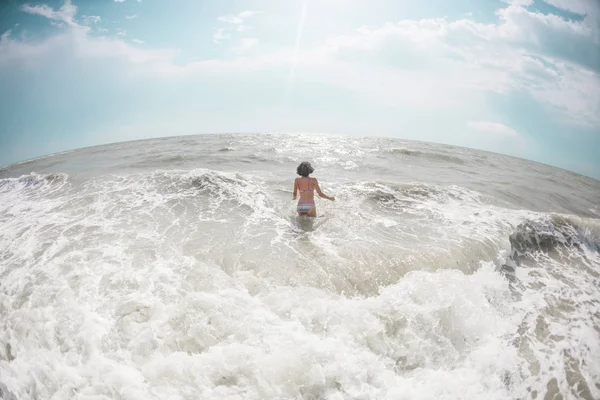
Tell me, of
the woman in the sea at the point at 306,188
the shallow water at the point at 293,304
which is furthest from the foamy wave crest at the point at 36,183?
the woman in the sea at the point at 306,188

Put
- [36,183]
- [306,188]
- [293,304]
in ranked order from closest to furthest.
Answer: [293,304], [306,188], [36,183]

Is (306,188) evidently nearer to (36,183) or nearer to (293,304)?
(293,304)

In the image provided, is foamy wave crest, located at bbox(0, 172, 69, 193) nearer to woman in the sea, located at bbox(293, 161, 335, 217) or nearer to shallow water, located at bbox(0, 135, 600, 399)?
shallow water, located at bbox(0, 135, 600, 399)

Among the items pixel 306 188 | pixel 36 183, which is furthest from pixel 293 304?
pixel 36 183

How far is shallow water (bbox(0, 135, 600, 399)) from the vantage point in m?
3.04

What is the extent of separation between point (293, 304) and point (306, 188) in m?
3.46

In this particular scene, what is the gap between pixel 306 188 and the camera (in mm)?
6906

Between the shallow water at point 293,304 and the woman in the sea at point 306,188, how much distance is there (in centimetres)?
42

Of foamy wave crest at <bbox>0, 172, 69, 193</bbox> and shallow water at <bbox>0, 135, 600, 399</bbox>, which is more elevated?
shallow water at <bbox>0, 135, 600, 399</bbox>

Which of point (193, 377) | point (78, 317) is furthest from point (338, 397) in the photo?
point (78, 317)

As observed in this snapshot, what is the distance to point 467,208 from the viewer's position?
8430mm

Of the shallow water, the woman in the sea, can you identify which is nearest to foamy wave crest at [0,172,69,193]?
the shallow water

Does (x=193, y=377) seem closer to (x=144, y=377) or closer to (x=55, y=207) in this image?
(x=144, y=377)

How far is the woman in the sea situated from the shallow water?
42 centimetres
